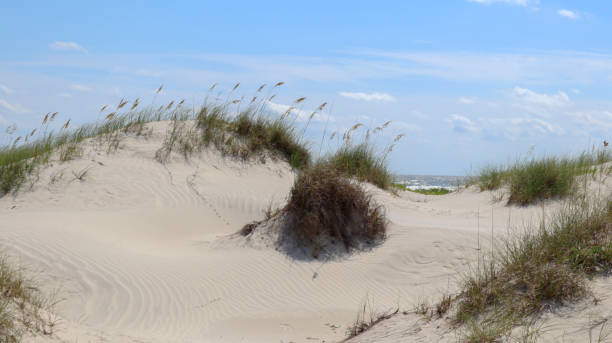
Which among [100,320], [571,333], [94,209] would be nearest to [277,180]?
[94,209]

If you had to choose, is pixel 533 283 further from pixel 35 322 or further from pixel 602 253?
pixel 35 322

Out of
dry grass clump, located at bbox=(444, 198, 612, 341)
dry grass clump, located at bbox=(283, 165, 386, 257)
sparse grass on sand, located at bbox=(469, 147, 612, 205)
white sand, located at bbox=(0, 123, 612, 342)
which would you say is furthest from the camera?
sparse grass on sand, located at bbox=(469, 147, 612, 205)

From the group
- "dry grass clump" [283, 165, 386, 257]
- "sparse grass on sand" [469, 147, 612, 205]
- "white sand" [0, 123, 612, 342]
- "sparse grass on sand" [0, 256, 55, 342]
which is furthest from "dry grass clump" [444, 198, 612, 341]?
"sparse grass on sand" [469, 147, 612, 205]

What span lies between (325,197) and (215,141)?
244 inches

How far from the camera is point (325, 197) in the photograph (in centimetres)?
845

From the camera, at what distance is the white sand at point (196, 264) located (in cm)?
629

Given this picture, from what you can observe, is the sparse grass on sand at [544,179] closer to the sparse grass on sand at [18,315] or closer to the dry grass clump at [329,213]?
the dry grass clump at [329,213]

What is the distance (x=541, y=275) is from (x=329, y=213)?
4412 millimetres

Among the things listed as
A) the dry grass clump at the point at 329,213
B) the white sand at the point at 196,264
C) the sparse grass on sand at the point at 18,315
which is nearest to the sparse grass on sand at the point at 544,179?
the white sand at the point at 196,264

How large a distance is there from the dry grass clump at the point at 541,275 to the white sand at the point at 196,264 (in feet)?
1.91

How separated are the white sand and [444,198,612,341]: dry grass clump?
0.58 m

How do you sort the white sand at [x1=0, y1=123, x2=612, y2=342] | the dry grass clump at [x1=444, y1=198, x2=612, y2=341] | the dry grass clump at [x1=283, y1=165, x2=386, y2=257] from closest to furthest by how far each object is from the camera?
1. the dry grass clump at [x1=444, y1=198, x2=612, y2=341]
2. the white sand at [x1=0, y1=123, x2=612, y2=342]
3. the dry grass clump at [x1=283, y1=165, x2=386, y2=257]

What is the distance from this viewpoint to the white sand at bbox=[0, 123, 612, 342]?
6.29m

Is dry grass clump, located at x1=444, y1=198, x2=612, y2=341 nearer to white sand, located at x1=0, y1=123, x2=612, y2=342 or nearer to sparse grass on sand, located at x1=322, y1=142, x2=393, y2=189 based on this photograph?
white sand, located at x1=0, y1=123, x2=612, y2=342
